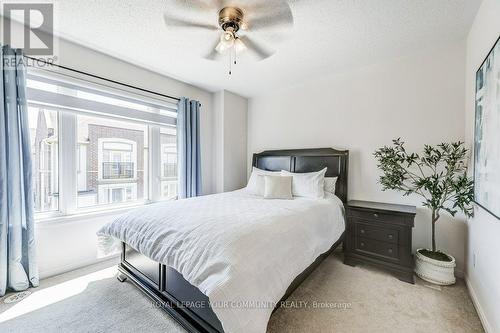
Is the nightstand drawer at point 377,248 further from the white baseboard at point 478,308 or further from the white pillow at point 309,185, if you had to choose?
the white pillow at point 309,185

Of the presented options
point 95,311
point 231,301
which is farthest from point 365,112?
point 95,311

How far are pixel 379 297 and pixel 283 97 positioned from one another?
309 centimetres

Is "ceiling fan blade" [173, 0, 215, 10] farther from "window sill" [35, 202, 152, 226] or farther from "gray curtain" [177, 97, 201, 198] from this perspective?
"window sill" [35, 202, 152, 226]

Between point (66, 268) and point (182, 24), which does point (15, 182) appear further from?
point (182, 24)

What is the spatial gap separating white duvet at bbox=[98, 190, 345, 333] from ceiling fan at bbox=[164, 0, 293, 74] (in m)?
1.50

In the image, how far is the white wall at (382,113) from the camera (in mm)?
2338

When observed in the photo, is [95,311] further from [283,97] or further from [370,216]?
[283,97]

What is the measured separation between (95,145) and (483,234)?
13.3 feet

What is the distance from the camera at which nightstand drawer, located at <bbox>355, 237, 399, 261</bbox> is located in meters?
2.25

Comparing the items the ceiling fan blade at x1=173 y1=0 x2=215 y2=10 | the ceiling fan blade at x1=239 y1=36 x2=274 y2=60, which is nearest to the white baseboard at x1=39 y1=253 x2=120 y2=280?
the ceiling fan blade at x1=173 y1=0 x2=215 y2=10

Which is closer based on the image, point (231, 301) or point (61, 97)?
point (231, 301)

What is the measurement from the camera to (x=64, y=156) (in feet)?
7.83

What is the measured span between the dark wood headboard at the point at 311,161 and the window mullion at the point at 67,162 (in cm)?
265

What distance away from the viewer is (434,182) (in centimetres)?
211
